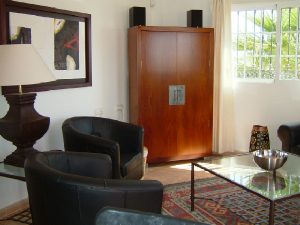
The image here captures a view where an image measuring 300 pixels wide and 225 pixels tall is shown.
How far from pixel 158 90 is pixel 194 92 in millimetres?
520

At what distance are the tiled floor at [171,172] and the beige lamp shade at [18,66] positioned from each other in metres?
2.07

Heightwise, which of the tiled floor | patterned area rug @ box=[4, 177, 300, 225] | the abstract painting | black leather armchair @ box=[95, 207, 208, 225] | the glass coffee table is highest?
the abstract painting

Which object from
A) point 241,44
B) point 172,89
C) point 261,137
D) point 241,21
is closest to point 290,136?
point 261,137

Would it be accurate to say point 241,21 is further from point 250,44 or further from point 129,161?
point 129,161

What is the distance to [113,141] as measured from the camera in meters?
2.94

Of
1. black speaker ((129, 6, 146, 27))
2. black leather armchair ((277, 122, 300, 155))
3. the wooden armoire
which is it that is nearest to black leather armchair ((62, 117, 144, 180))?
the wooden armoire

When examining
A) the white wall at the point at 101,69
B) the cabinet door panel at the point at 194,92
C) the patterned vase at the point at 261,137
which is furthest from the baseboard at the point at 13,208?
the patterned vase at the point at 261,137

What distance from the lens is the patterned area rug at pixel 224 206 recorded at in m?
2.94

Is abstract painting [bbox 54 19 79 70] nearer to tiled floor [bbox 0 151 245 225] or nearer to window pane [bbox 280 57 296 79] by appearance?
tiled floor [bbox 0 151 245 225]

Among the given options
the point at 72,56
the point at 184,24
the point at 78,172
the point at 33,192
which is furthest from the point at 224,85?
the point at 33,192

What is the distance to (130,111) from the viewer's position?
4.69 meters

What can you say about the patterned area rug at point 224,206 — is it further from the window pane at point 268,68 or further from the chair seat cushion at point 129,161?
the window pane at point 268,68

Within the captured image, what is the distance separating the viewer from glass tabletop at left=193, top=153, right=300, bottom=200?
2437 mm

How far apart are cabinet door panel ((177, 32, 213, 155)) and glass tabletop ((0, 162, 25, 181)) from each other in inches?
95.4
